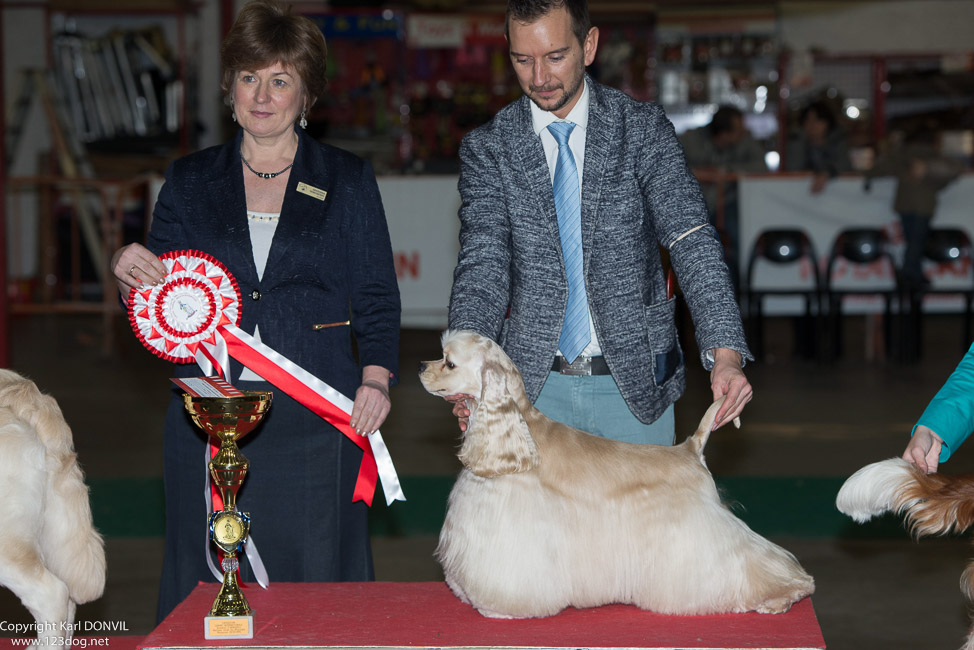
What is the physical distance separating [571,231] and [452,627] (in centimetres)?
86

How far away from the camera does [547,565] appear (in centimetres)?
196

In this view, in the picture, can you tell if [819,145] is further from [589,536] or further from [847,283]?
[589,536]

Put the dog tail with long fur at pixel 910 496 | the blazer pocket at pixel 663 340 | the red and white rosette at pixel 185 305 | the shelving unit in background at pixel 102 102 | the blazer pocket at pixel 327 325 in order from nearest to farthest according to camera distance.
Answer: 1. the dog tail with long fur at pixel 910 496
2. the red and white rosette at pixel 185 305
3. the blazer pocket at pixel 663 340
4. the blazer pocket at pixel 327 325
5. the shelving unit in background at pixel 102 102

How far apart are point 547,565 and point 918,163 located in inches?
296

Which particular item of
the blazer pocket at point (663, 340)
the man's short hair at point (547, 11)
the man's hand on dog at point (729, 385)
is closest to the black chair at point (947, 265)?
the blazer pocket at point (663, 340)

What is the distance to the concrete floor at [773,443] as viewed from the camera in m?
3.96

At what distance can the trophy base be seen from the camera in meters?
1.90

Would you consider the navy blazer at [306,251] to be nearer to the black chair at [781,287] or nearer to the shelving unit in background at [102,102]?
the black chair at [781,287]

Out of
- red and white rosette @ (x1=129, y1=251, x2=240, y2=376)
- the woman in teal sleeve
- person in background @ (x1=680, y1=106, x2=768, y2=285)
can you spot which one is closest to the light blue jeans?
the woman in teal sleeve

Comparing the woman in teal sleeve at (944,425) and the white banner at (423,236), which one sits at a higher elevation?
the white banner at (423,236)

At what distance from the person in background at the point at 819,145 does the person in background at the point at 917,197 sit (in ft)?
2.57

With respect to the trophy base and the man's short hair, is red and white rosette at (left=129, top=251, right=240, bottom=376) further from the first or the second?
the man's short hair

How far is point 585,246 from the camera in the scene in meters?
2.28

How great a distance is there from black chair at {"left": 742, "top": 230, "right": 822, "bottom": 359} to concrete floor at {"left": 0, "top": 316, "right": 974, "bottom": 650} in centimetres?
29
